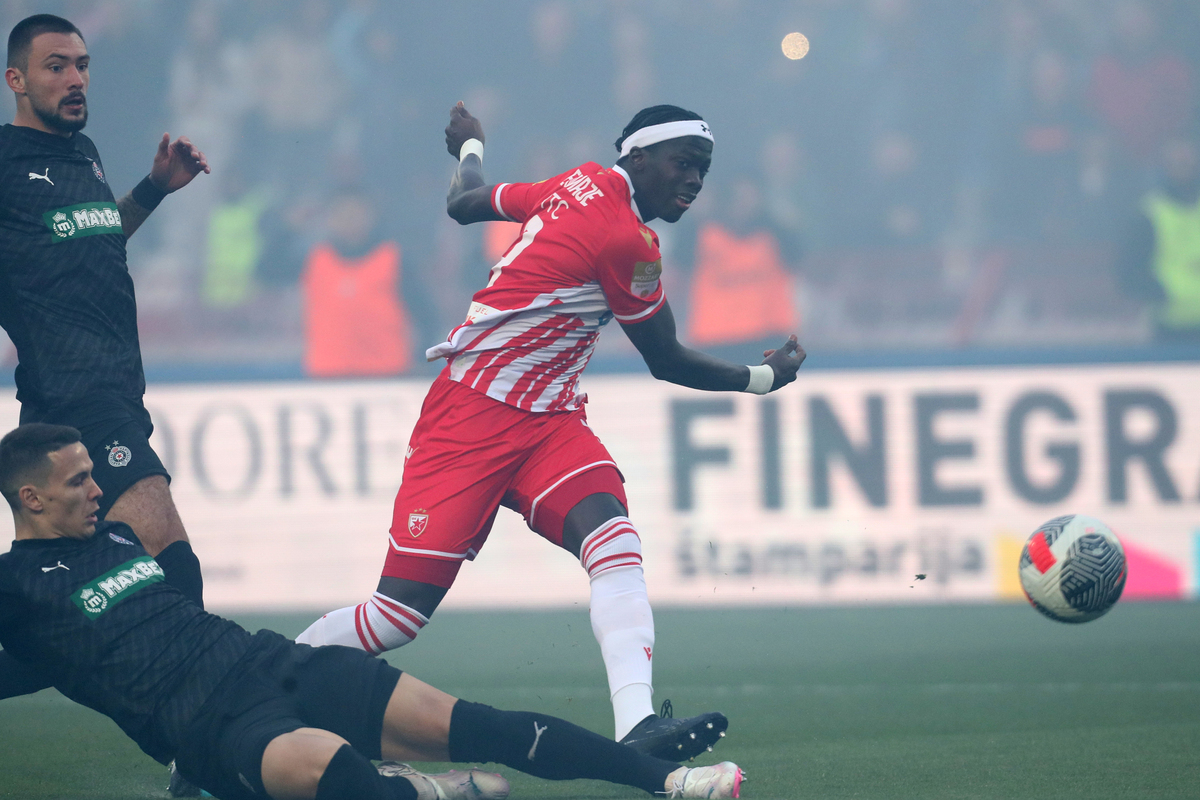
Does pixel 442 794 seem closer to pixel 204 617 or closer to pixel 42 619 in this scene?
pixel 204 617

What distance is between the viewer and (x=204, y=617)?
3.42 meters

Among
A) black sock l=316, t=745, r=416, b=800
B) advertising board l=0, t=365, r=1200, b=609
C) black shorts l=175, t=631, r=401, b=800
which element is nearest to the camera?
black sock l=316, t=745, r=416, b=800

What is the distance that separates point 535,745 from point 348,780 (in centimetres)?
56

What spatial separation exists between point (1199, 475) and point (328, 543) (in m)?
5.46

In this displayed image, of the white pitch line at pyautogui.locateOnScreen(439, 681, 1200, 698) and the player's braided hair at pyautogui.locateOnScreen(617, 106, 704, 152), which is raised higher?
the player's braided hair at pyautogui.locateOnScreen(617, 106, 704, 152)

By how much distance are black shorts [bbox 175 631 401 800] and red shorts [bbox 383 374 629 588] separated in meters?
0.58

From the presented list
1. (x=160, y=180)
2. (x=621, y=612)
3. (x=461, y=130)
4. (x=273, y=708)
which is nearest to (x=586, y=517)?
(x=621, y=612)

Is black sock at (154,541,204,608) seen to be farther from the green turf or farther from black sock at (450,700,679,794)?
black sock at (450,700,679,794)

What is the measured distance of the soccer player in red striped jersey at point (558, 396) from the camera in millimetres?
4016

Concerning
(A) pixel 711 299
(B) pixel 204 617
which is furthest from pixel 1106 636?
(B) pixel 204 617

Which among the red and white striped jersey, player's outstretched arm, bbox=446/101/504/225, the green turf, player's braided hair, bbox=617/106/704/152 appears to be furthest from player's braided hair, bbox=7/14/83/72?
the green turf

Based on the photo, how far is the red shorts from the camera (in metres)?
4.02

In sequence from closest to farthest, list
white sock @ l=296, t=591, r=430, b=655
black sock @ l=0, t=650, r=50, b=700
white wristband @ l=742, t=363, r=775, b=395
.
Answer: black sock @ l=0, t=650, r=50, b=700, white sock @ l=296, t=591, r=430, b=655, white wristband @ l=742, t=363, r=775, b=395

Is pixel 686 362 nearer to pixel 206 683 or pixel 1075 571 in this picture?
pixel 1075 571
